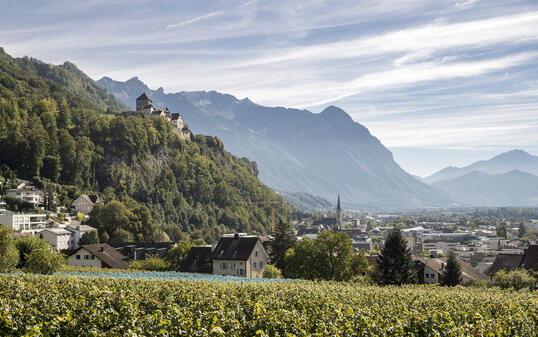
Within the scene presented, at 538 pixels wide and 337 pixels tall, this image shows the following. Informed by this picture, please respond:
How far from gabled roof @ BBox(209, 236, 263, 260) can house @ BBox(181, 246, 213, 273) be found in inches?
91.3

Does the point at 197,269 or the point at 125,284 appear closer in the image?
the point at 125,284

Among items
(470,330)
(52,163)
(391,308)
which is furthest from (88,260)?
(52,163)

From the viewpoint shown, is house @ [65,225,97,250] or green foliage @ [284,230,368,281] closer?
green foliage @ [284,230,368,281]

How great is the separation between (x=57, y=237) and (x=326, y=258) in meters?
74.4

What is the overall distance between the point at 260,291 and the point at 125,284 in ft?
37.6

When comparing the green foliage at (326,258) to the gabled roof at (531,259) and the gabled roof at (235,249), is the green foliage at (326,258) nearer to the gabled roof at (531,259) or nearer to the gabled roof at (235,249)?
the gabled roof at (235,249)

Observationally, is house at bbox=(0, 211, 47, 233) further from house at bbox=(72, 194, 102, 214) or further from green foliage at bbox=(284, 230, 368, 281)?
green foliage at bbox=(284, 230, 368, 281)

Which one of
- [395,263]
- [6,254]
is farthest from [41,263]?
[395,263]

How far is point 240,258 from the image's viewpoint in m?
82.3

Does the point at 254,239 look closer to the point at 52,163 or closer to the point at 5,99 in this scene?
the point at 52,163

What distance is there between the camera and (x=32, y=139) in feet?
517

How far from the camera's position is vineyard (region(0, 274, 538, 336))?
21984 millimetres

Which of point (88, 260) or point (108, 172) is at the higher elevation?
point (108, 172)

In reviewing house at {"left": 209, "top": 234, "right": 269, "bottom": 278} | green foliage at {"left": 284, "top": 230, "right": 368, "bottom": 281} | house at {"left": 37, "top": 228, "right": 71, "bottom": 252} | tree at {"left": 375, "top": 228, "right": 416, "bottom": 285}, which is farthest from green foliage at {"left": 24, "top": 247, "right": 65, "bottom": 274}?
house at {"left": 37, "top": 228, "right": 71, "bottom": 252}
